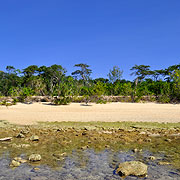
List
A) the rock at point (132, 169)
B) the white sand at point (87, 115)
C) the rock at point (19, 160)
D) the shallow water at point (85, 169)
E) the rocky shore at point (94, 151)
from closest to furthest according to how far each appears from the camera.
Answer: the shallow water at point (85, 169) < the rock at point (132, 169) < the rocky shore at point (94, 151) < the rock at point (19, 160) < the white sand at point (87, 115)

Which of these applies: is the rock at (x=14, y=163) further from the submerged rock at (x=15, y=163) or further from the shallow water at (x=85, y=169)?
the shallow water at (x=85, y=169)

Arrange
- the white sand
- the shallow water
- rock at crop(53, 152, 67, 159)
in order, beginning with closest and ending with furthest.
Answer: the shallow water, rock at crop(53, 152, 67, 159), the white sand

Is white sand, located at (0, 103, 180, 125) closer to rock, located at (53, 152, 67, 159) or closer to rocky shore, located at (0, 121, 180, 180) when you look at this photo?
rocky shore, located at (0, 121, 180, 180)

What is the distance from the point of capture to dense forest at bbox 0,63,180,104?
968 inches

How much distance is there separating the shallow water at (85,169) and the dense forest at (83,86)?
15.8m

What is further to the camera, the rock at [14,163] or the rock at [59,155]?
the rock at [59,155]

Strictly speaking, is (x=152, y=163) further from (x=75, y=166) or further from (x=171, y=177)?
(x=75, y=166)

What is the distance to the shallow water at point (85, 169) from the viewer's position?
14.6ft

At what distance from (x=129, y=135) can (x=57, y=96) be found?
51.8 feet

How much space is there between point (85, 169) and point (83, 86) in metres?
34.5

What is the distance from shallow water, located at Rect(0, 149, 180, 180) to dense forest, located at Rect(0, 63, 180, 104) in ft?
51.9

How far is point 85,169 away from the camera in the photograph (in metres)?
4.98

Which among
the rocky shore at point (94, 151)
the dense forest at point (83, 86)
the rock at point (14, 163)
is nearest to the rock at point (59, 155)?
the rocky shore at point (94, 151)

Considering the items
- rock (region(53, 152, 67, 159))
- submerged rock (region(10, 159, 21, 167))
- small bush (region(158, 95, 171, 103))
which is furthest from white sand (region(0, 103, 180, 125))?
small bush (region(158, 95, 171, 103))
